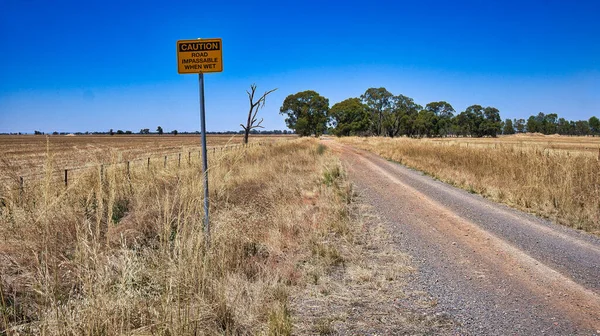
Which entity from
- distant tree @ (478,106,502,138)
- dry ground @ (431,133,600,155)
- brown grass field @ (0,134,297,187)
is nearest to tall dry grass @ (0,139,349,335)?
brown grass field @ (0,134,297,187)

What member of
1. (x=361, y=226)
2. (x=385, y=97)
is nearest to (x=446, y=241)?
(x=361, y=226)

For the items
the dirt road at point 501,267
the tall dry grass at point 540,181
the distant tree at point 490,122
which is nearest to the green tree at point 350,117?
the distant tree at point 490,122

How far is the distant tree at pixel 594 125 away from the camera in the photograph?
131000mm

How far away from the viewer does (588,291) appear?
12.8 feet

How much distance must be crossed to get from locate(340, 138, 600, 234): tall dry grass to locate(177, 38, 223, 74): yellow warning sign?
7.33 m

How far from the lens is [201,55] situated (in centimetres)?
459

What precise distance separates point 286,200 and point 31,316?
565cm

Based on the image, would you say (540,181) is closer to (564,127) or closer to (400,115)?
(400,115)

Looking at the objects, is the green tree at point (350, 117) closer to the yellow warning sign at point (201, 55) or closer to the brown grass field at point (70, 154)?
the brown grass field at point (70, 154)

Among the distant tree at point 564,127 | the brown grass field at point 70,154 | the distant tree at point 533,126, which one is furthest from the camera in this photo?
the distant tree at point 533,126

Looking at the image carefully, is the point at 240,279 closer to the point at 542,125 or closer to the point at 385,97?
the point at 385,97

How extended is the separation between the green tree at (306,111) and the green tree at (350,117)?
210 inches

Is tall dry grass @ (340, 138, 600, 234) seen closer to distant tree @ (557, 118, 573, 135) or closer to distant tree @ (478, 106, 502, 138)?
distant tree @ (478, 106, 502, 138)

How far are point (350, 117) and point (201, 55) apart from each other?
301 feet
